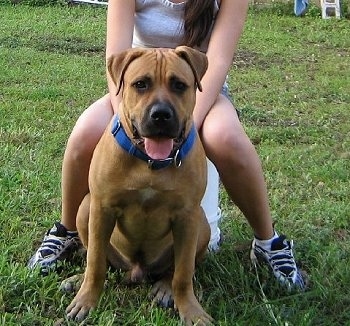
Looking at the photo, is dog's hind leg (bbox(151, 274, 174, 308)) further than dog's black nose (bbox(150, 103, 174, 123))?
Yes

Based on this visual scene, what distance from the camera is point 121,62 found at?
3.01 meters

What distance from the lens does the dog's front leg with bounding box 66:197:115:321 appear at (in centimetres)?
303

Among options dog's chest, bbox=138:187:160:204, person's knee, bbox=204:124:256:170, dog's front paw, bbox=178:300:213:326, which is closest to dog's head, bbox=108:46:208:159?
dog's chest, bbox=138:187:160:204

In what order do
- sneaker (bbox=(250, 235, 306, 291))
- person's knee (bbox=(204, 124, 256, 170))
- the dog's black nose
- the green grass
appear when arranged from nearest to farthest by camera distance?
the dog's black nose
the green grass
person's knee (bbox=(204, 124, 256, 170))
sneaker (bbox=(250, 235, 306, 291))

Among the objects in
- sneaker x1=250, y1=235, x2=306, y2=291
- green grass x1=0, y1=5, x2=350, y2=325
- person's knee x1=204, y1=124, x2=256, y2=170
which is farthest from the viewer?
sneaker x1=250, y1=235, x2=306, y2=291

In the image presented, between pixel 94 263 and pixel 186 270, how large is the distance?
39 cm

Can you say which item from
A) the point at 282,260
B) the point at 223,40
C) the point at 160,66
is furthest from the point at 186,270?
the point at 223,40

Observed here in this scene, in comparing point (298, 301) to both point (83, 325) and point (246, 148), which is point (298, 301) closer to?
point (246, 148)

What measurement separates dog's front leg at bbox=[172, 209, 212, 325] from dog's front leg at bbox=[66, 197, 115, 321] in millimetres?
292

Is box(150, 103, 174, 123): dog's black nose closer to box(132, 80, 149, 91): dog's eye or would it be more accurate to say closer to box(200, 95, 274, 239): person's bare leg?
box(132, 80, 149, 91): dog's eye

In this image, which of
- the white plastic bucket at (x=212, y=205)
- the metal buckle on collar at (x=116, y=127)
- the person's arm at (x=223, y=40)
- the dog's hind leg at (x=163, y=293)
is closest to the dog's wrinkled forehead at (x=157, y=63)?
the metal buckle on collar at (x=116, y=127)

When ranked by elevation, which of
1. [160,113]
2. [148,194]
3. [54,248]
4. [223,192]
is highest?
[160,113]

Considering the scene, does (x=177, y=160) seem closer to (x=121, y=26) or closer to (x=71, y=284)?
(x=71, y=284)

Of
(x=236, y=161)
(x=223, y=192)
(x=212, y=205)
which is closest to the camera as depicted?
(x=236, y=161)
